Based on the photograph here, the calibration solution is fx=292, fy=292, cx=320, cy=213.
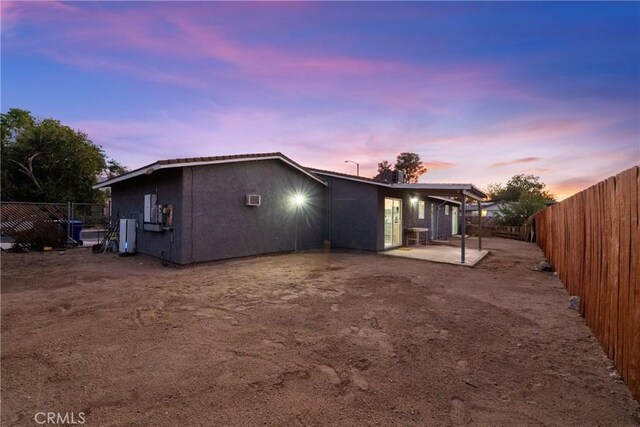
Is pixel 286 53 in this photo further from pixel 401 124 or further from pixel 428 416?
pixel 428 416

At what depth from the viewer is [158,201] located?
32.7ft

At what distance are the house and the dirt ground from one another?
2.81 m

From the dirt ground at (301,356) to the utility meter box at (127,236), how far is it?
4167 mm

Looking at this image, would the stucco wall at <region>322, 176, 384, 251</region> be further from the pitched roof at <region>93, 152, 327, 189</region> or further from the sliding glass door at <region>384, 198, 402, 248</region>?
the pitched roof at <region>93, 152, 327, 189</region>

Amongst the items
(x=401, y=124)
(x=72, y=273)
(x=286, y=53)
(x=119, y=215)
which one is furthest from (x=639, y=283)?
(x=119, y=215)

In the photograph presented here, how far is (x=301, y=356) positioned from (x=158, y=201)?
872cm

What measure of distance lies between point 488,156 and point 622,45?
986cm

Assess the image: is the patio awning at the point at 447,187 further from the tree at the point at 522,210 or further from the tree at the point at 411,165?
the tree at the point at 411,165

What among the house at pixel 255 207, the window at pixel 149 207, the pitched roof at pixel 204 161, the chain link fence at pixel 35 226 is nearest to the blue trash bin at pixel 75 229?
the chain link fence at pixel 35 226

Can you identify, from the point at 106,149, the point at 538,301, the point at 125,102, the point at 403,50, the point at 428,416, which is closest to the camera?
the point at 428,416

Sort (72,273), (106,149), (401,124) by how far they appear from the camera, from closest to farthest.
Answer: (72,273) → (401,124) → (106,149)

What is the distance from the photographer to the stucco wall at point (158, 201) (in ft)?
29.2

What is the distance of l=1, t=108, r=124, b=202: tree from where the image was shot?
76.5 ft

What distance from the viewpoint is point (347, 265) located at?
921 centimetres
